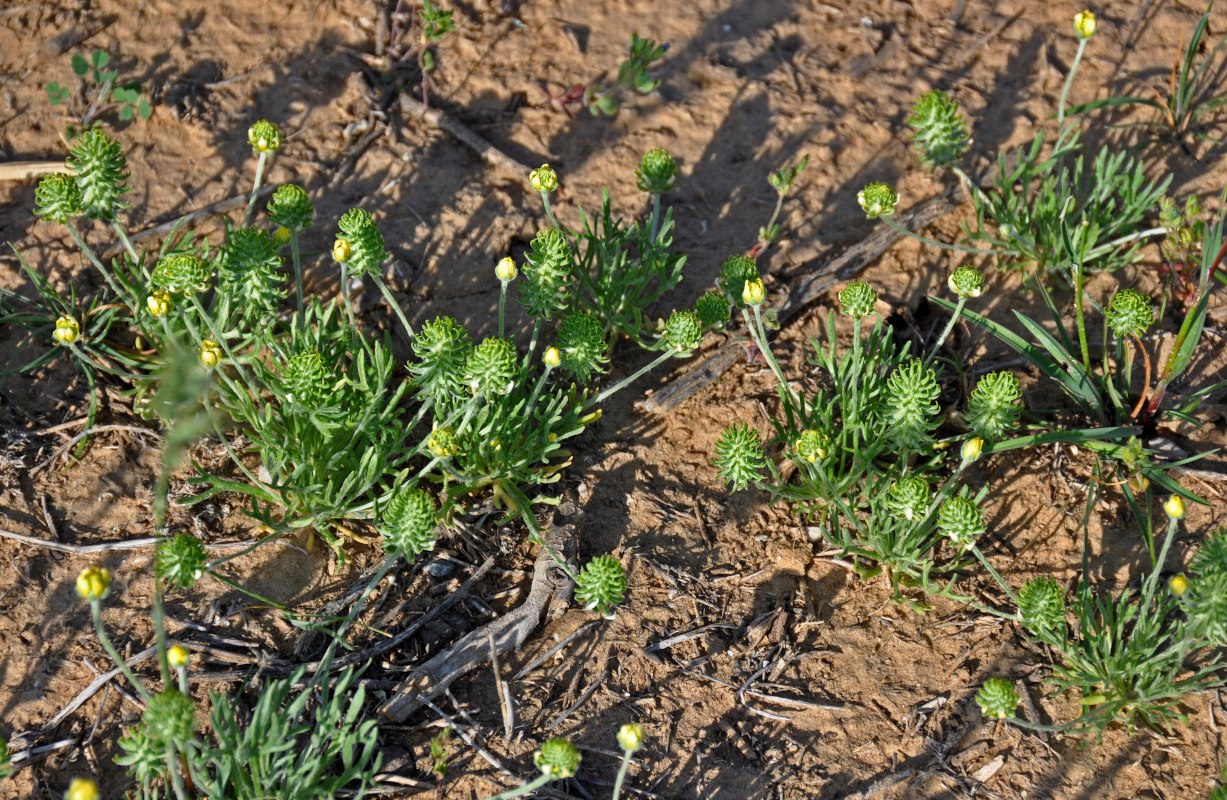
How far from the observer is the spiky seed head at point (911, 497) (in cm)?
393

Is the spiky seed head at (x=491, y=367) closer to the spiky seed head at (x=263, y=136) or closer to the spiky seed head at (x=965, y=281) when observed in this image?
the spiky seed head at (x=263, y=136)

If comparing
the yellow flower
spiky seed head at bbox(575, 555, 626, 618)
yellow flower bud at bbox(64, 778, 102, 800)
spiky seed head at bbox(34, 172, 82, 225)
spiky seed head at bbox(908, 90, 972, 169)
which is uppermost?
the yellow flower

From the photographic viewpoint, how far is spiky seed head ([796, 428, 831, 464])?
3994 millimetres

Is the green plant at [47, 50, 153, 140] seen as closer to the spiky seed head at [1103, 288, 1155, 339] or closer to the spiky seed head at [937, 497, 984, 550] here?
the spiky seed head at [937, 497, 984, 550]

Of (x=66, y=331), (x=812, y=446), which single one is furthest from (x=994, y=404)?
(x=66, y=331)

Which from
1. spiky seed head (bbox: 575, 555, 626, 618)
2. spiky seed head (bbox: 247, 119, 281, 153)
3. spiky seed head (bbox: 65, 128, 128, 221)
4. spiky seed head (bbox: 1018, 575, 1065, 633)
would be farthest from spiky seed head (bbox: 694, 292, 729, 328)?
spiky seed head (bbox: 65, 128, 128, 221)

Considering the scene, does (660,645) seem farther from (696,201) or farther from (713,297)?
(696,201)

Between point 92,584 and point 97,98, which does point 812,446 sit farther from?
point 97,98

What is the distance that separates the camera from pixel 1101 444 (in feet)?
14.8

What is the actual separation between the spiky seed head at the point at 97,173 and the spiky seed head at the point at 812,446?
3.10m

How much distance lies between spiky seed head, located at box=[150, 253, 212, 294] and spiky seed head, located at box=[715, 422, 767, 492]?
7.43ft

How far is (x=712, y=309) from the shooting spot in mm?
4508

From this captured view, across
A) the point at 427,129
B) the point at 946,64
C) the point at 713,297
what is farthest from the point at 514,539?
the point at 946,64

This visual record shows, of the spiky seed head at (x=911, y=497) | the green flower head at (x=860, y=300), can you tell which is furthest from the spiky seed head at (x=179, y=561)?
the green flower head at (x=860, y=300)
